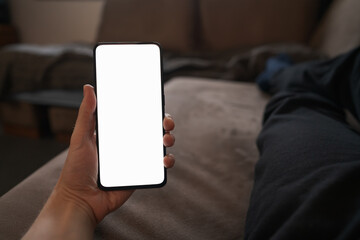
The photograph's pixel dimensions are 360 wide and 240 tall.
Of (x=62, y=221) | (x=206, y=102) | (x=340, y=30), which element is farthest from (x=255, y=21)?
(x=62, y=221)

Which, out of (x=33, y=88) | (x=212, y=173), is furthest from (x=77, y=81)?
(x=212, y=173)

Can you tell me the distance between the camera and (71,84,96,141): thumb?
0.42 metres

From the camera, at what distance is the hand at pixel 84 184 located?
377 mm

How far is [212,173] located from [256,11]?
4.13ft

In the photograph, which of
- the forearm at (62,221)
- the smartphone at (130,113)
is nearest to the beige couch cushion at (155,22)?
the smartphone at (130,113)

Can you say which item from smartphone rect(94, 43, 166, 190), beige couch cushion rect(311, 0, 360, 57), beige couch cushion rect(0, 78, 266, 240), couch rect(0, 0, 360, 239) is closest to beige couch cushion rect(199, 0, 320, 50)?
couch rect(0, 0, 360, 239)

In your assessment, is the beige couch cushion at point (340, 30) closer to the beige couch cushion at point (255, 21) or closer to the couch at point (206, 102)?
the couch at point (206, 102)

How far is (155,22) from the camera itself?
1.68 metres

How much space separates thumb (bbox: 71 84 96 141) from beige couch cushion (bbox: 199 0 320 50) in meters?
1.31

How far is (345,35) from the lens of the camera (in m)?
0.99

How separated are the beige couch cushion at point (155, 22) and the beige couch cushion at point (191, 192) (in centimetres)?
101

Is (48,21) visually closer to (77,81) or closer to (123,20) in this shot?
(123,20)

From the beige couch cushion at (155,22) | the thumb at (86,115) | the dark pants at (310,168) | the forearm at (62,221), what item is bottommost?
the beige couch cushion at (155,22)

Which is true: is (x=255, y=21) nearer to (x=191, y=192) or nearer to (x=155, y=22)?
(x=155, y=22)
